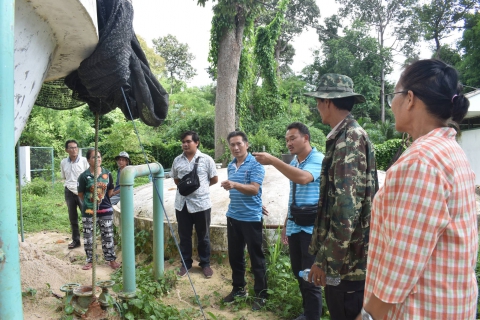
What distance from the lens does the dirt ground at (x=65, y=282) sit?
3025mm

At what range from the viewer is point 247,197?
4004mm

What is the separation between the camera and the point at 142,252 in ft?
18.7

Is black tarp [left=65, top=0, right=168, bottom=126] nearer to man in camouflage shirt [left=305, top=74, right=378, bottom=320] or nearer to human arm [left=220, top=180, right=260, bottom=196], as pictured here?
A: man in camouflage shirt [left=305, top=74, right=378, bottom=320]

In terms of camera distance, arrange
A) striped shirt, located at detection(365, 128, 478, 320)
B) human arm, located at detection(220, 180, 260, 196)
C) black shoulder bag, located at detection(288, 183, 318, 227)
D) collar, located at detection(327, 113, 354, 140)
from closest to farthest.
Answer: striped shirt, located at detection(365, 128, 478, 320)
collar, located at detection(327, 113, 354, 140)
black shoulder bag, located at detection(288, 183, 318, 227)
human arm, located at detection(220, 180, 260, 196)

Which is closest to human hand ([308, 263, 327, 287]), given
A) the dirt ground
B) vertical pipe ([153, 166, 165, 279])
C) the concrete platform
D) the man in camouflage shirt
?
the man in camouflage shirt

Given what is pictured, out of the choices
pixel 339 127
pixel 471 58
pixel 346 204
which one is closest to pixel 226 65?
pixel 339 127

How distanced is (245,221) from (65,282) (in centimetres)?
182

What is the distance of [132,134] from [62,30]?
15804 millimetres

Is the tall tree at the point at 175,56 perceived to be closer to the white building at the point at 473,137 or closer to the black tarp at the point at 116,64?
the white building at the point at 473,137

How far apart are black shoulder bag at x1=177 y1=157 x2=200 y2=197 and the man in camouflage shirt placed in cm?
251

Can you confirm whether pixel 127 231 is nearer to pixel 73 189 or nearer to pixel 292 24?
pixel 73 189

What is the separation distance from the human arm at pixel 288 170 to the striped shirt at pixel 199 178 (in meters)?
1.90

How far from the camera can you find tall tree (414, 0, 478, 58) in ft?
85.1

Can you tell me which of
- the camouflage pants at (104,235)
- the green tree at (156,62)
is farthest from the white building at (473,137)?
the green tree at (156,62)
